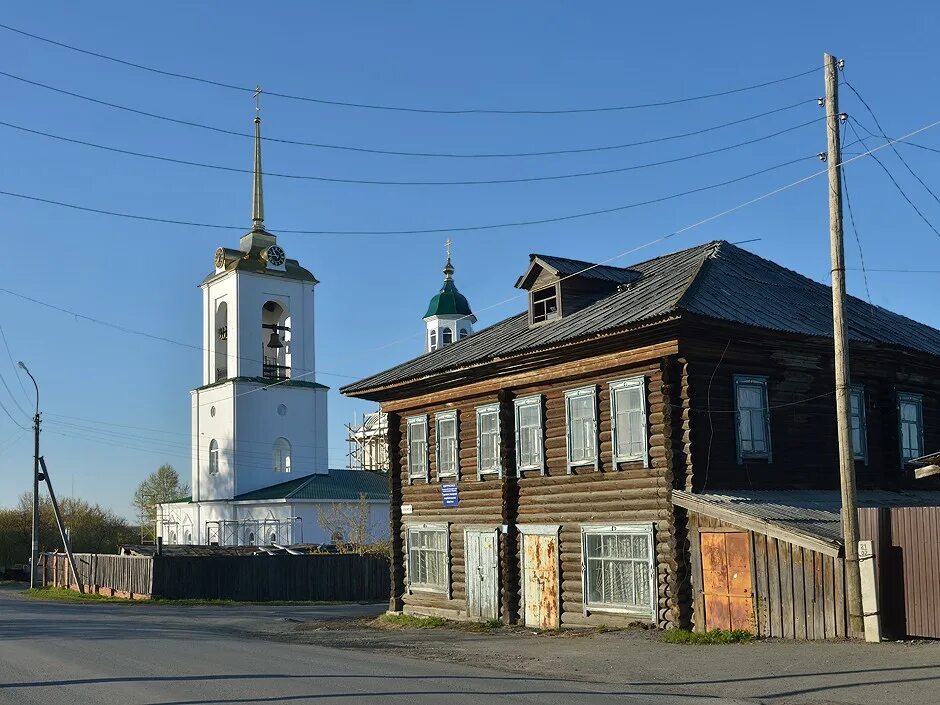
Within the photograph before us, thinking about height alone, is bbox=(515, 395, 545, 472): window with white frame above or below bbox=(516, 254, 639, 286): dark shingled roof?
below

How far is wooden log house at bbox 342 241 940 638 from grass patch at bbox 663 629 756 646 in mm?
269

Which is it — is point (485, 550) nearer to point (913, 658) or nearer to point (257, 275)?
point (913, 658)

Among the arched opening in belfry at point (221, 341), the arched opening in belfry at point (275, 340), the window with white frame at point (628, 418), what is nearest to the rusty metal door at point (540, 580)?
the window with white frame at point (628, 418)

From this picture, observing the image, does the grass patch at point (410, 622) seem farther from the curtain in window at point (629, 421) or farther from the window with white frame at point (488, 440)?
the curtain in window at point (629, 421)

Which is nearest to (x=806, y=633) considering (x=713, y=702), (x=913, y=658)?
(x=913, y=658)

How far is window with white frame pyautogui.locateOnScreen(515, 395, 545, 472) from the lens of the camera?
82.5 ft

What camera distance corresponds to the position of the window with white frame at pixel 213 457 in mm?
63781

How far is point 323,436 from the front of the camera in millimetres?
64500

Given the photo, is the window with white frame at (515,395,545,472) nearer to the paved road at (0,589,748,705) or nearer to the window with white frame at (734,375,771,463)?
the window with white frame at (734,375,771,463)

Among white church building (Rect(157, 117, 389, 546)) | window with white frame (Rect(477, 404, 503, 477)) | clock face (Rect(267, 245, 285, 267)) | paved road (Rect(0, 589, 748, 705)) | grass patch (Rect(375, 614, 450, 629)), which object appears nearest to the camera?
paved road (Rect(0, 589, 748, 705))

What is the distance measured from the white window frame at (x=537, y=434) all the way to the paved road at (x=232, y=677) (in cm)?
622

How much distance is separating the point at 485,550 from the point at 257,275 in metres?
40.1

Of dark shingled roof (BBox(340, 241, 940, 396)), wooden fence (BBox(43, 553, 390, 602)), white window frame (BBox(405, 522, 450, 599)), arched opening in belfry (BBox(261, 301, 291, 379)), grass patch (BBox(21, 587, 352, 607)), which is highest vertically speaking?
arched opening in belfry (BBox(261, 301, 291, 379))

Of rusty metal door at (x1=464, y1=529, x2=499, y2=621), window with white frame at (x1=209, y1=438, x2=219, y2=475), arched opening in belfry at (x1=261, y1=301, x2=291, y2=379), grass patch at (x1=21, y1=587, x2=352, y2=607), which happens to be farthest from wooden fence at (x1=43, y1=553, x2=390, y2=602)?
arched opening in belfry at (x1=261, y1=301, x2=291, y2=379)
